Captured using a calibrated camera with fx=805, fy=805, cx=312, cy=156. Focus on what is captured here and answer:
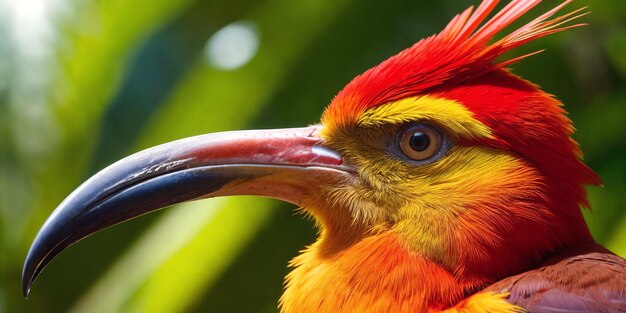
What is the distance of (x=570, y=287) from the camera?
1457 millimetres

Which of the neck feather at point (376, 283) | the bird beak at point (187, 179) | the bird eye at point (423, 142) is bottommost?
the neck feather at point (376, 283)

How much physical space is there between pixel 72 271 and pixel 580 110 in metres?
2.80

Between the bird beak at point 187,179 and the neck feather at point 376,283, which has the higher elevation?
the bird beak at point 187,179

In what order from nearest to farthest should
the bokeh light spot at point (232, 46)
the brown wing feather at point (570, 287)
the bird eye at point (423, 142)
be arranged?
the brown wing feather at point (570, 287), the bird eye at point (423, 142), the bokeh light spot at point (232, 46)

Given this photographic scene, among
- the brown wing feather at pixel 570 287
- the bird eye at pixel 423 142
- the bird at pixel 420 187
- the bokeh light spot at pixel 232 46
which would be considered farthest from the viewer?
the bokeh light spot at pixel 232 46

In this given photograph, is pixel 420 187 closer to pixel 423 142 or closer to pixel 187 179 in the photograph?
pixel 423 142

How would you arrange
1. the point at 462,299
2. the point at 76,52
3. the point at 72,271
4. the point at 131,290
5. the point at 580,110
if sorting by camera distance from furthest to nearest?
the point at 72,271 < the point at 76,52 < the point at 131,290 < the point at 580,110 < the point at 462,299

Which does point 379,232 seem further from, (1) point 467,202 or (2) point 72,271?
(2) point 72,271

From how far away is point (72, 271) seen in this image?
176 inches

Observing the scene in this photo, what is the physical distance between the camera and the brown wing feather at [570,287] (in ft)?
4.67

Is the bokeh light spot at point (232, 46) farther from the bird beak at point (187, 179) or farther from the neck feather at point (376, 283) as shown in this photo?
the neck feather at point (376, 283)

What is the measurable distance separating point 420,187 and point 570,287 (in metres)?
0.35

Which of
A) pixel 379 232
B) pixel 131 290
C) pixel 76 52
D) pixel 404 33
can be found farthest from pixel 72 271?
pixel 379 232

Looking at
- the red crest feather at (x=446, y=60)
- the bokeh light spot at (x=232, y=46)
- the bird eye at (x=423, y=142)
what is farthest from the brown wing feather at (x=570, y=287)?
the bokeh light spot at (x=232, y=46)
